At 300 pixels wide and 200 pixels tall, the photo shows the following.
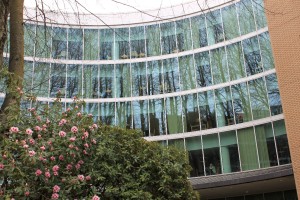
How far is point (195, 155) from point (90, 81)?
8.20 m

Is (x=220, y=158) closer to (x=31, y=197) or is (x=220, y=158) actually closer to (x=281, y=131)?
(x=281, y=131)

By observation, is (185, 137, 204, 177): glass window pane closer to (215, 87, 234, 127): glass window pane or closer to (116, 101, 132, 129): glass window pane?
(215, 87, 234, 127): glass window pane

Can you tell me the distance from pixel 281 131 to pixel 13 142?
56.6 ft

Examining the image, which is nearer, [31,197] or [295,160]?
[31,197]

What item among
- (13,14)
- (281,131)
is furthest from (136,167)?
(281,131)

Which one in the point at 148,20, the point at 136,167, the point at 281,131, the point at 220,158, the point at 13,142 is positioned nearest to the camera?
the point at 13,142

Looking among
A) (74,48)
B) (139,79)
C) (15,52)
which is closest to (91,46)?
(74,48)

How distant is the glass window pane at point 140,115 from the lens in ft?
82.2

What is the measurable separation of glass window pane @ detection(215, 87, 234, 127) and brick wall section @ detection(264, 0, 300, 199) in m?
5.24

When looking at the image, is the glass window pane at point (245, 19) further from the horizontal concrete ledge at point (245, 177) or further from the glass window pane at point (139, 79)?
the horizontal concrete ledge at point (245, 177)

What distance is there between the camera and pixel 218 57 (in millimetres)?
24047

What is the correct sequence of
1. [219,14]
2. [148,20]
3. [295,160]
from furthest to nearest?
1. [148,20]
2. [219,14]
3. [295,160]

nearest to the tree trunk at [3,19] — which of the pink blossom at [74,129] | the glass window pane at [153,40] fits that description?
the pink blossom at [74,129]

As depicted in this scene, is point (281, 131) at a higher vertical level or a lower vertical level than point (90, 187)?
higher
